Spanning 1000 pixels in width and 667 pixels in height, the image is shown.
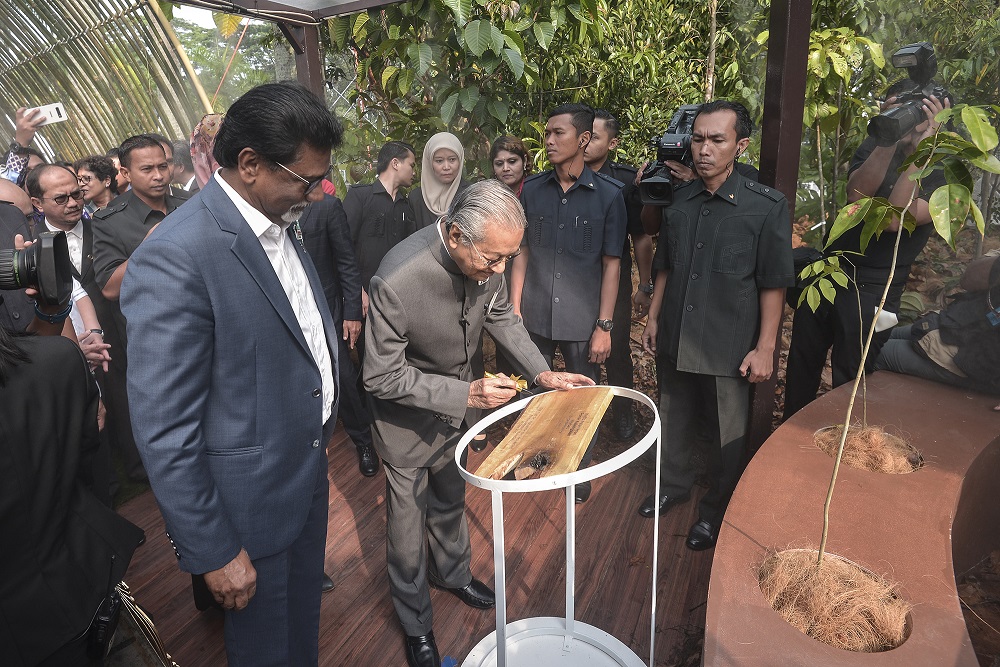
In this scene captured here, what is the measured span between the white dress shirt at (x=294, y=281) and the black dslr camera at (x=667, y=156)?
194 centimetres

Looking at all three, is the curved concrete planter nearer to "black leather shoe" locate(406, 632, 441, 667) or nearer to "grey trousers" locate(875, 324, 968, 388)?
"grey trousers" locate(875, 324, 968, 388)

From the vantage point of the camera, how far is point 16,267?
1561mm

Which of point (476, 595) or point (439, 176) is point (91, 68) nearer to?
point (439, 176)

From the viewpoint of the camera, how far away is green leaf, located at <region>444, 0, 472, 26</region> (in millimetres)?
3426

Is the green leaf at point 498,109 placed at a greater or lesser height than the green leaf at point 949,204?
greater

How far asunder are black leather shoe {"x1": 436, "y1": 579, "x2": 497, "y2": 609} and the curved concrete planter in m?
1.06

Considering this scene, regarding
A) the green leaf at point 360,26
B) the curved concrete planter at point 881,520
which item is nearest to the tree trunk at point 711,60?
the green leaf at point 360,26

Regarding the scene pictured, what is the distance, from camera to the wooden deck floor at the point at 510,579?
234 centimetres

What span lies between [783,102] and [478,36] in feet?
6.19

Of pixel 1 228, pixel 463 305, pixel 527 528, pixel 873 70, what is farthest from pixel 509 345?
pixel 873 70

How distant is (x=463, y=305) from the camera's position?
6.67ft

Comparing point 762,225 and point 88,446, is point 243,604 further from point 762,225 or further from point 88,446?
point 762,225

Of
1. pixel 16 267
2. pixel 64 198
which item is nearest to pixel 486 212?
pixel 16 267

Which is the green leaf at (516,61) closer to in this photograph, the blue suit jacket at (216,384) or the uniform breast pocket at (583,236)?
the uniform breast pocket at (583,236)
